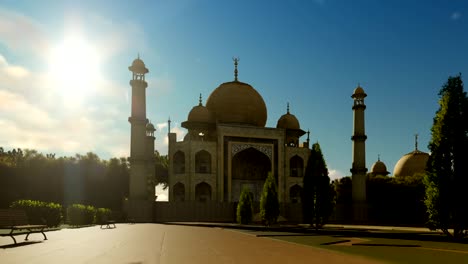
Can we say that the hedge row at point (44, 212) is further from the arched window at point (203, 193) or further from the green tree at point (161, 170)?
the green tree at point (161, 170)

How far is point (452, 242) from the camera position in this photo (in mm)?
17203

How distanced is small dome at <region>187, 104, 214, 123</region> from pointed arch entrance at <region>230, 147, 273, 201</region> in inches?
239

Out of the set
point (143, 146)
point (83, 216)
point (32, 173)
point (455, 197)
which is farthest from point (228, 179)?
point (455, 197)

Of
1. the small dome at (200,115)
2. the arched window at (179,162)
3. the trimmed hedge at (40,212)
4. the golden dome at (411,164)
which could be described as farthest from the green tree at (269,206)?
the golden dome at (411,164)

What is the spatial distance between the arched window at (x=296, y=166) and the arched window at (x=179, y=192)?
13839mm

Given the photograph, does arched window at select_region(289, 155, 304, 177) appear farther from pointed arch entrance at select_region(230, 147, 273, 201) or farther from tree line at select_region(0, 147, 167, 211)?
tree line at select_region(0, 147, 167, 211)

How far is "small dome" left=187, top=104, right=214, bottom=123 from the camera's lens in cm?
5769

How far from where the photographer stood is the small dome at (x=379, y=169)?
259ft

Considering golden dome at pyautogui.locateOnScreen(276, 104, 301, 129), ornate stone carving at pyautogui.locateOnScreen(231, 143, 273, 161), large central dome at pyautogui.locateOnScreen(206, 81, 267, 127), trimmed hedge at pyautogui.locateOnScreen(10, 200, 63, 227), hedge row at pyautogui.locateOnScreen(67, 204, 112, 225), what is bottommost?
hedge row at pyautogui.locateOnScreen(67, 204, 112, 225)

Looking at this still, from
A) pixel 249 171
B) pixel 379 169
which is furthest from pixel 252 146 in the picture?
pixel 379 169

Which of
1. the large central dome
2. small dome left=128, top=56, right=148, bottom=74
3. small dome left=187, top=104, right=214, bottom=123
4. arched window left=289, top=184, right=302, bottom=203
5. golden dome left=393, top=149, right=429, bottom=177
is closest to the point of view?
small dome left=128, top=56, right=148, bottom=74

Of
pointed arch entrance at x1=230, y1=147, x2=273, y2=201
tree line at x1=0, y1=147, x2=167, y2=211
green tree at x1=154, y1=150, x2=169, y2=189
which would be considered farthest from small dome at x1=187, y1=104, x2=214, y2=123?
green tree at x1=154, y1=150, x2=169, y2=189

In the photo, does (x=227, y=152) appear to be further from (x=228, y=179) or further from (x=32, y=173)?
(x=32, y=173)

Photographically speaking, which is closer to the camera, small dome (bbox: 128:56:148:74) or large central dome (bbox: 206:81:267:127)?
small dome (bbox: 128:56:148:74)
